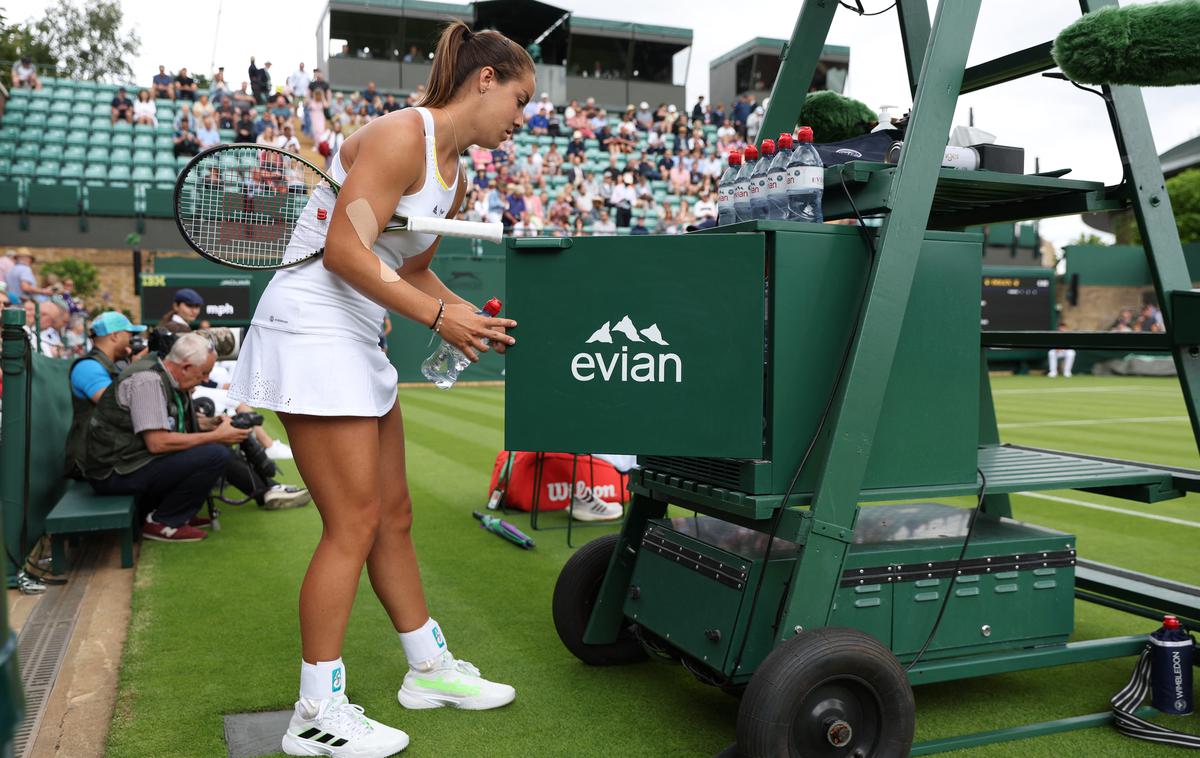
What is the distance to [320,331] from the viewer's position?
271 centimetres

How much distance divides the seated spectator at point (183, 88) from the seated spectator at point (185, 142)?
2.76 m

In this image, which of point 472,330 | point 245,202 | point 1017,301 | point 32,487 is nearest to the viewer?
point 472,330

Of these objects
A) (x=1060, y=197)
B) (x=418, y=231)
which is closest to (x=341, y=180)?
(x=418, y=231)

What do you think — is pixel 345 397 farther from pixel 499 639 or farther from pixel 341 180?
pixel 499 639

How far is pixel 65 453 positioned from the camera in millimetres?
6219

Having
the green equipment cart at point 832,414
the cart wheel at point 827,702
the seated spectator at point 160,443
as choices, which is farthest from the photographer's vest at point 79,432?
the cart wheel at point 827,702

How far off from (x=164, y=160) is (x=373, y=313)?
21.7 metres

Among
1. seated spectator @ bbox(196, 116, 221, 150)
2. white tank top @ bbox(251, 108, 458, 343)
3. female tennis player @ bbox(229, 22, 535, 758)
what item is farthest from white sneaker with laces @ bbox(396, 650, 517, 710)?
seated spectator @ bbox(196, 116, 221, 150)

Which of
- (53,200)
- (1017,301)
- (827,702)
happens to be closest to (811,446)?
(827,702)

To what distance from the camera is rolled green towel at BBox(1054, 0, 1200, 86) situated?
85.3 inches

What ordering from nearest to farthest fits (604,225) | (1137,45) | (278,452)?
(1137,45) → (278,452) → (604,225)

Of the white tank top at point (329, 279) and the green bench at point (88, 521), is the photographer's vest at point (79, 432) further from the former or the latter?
the white tank top at point (329, 279)

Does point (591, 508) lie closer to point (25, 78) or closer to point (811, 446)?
point (811, 446)

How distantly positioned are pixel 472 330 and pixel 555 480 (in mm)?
3918
